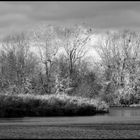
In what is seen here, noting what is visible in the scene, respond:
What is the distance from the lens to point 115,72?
96125 millimetres

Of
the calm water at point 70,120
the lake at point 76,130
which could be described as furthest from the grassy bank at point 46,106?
the lake at point 76,130

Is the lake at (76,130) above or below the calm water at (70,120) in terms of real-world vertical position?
above

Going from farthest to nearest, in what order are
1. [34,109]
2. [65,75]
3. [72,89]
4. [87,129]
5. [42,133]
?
[65,75]
[72,89]
[34,109]
[87,129]
[42,133]

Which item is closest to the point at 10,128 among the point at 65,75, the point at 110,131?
the point at 110,131

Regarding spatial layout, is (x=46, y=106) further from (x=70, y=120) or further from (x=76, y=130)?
(x=76, y=130)

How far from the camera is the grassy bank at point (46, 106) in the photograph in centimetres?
5978

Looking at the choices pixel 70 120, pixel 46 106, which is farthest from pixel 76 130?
pixel 46 106

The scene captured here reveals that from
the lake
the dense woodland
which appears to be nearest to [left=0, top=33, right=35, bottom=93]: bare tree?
the dense woodland

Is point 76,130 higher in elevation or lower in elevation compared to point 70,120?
higher

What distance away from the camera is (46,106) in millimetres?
62188

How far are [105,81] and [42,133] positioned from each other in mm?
59709

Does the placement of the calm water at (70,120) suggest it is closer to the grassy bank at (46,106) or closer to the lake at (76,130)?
the lake at (76,130)

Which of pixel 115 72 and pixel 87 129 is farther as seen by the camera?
pixel 115 72

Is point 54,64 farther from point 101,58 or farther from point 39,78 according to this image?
point 101,58
